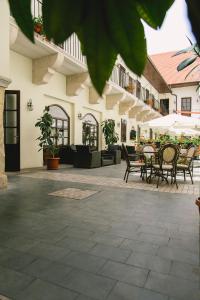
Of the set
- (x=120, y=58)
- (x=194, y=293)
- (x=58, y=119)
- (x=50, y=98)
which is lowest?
(x=194, y=293)

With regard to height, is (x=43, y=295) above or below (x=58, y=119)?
below

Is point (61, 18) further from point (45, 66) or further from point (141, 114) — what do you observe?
point (141, 114)

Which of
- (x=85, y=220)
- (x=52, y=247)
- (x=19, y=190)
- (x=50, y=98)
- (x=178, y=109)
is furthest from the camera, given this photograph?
(x=178, y=109)

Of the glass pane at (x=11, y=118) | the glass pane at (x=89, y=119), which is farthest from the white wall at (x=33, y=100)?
the glass pane at (x=89, y=119)

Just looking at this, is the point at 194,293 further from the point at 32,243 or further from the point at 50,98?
the point at 50,98

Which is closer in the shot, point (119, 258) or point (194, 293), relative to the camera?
point (194, 293)

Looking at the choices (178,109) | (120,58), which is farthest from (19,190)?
(178,109)

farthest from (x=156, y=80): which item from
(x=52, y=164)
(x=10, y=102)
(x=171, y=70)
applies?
(x=10, y=102)

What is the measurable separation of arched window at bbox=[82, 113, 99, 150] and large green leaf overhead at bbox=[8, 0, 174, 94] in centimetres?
1181

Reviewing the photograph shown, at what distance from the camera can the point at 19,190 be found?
519cm

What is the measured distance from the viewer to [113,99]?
45.3 ft

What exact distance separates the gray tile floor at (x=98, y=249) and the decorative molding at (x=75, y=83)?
22.6ft

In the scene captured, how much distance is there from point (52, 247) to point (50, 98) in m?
8.26

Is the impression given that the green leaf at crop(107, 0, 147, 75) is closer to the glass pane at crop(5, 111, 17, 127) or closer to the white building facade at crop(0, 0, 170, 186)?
the white building facade at crop(0, 0, 170, 186)
